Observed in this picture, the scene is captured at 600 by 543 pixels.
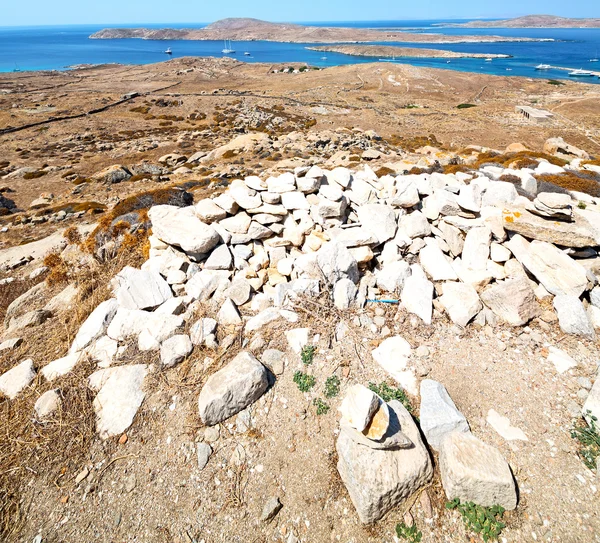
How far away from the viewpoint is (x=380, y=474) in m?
3.67

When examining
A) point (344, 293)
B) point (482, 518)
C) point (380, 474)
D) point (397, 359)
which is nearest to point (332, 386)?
point (397, 359)

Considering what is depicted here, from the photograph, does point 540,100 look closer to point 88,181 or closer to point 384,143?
point 384,143

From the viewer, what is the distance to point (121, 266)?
7.98 meters

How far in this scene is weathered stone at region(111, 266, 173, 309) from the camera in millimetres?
6246

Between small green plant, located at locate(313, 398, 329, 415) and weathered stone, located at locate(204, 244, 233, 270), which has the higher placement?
weathered stone, located at locate(204, 244, 233, 270)

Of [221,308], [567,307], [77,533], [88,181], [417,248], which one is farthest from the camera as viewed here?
[88,181]

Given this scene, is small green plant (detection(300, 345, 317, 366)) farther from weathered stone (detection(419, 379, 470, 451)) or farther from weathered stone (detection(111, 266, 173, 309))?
weathered stone (detection(111, 266, 173, 309))

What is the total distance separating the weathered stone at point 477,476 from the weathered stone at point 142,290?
5396 millimetres

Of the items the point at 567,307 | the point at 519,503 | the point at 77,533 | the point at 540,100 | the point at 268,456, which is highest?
the point at 567,307

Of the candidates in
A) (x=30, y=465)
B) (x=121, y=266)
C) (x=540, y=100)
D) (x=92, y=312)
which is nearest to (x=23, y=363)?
(x=92, y=312)

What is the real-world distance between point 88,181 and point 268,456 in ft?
87.4

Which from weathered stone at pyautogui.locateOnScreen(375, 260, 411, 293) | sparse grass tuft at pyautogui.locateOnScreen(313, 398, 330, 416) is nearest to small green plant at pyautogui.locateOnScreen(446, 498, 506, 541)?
sparse grass tuft at pyautogui.locateOnScreen(313, 398, 330, 416)

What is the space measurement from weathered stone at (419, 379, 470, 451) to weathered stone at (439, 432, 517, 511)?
0.26 metres

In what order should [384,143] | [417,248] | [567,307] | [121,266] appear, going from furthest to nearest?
[384,143] < [121,266] < [417,248] < [567,307]
